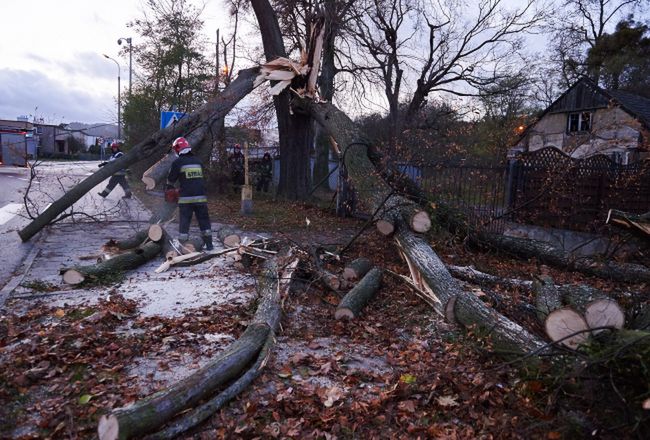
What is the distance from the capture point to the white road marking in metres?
10.9

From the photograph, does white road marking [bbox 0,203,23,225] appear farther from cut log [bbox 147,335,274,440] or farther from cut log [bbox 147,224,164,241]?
cut log [bbox 147,335,274,440]

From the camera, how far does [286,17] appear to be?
52.2 ft

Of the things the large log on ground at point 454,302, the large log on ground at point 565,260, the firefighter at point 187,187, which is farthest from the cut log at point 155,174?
the large log on ground at point 565,260

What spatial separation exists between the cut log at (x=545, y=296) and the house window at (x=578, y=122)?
82.0 ft

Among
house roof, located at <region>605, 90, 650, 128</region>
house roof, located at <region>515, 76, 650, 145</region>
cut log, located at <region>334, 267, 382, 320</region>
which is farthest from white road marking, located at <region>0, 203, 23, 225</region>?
house roof, located at <region>605, 90, 650, 128</region>

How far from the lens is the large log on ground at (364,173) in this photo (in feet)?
22.7

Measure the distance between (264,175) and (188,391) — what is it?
15467mm

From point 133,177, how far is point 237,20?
7.80 m

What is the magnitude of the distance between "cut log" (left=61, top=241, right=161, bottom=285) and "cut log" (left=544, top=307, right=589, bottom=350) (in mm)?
5264

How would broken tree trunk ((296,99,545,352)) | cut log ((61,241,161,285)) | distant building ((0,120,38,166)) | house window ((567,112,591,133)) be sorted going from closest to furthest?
broken tree trunk ((296,99,545,352))
cut log ((61,241,161,285))
distant building ((0,120,38,166))
house window ((567,112,591,133))

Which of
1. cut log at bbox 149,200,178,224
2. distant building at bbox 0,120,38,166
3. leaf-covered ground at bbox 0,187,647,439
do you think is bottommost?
leaf-covered ground at bbox 0,187,647,439

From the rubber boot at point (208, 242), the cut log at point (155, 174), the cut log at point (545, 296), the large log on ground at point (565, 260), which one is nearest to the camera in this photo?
the cut log at point (545, 296)

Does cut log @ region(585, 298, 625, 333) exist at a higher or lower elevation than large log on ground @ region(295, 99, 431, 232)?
lower

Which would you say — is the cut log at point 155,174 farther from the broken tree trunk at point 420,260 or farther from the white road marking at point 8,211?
the white road marking at point 8,211
